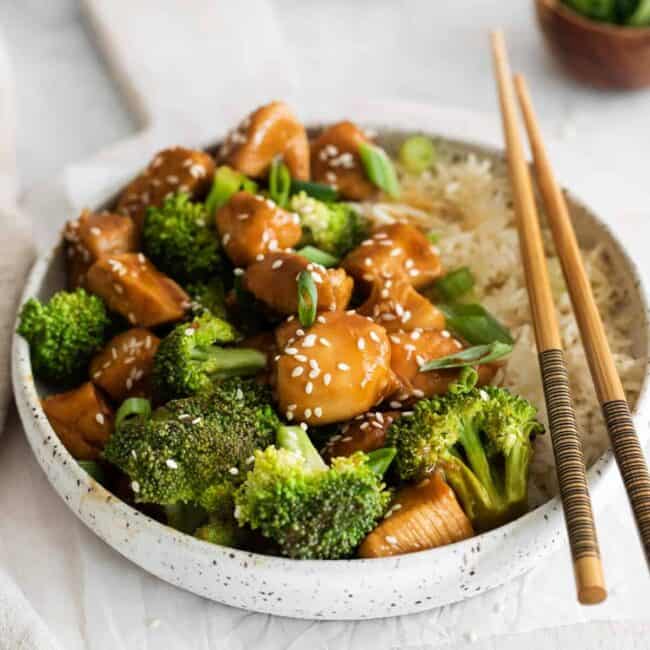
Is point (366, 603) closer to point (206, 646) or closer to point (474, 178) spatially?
point (206, 646)

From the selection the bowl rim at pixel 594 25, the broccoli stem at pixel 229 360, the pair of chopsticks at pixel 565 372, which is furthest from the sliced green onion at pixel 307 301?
the bowl rim at pixel 594 25

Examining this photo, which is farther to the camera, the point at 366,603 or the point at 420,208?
the point at 420,208

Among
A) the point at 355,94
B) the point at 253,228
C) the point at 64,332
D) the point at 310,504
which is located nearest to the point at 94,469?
the point at 64,332

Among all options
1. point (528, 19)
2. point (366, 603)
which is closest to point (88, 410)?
point (366, 603)

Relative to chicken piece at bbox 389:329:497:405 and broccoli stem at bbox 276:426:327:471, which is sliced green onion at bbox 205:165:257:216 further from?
broccoli stem at bbox 276:426:327:471

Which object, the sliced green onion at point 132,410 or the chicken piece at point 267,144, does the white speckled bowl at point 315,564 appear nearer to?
the sliced green onion at point 132,410

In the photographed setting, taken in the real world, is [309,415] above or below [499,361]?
above

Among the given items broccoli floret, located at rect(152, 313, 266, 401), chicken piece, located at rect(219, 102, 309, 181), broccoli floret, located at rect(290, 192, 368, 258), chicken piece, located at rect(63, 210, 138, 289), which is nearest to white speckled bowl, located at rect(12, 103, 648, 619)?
broccoli floret, located at rect(152, 313, 266, 401)

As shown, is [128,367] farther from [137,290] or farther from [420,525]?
[420,525]
